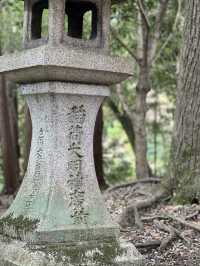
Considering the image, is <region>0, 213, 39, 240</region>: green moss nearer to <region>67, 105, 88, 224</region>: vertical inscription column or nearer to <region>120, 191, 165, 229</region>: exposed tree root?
<region>67, 105, 88, 224</region>: vertical inscription column

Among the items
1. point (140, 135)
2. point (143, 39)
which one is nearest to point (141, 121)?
point (140, 135)

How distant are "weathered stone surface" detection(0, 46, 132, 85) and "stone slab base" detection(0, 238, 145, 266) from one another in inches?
58.1

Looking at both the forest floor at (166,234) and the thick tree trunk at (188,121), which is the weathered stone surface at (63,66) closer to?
→ the forest floor at (166,234)

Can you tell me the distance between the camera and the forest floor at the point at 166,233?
18.9 feet

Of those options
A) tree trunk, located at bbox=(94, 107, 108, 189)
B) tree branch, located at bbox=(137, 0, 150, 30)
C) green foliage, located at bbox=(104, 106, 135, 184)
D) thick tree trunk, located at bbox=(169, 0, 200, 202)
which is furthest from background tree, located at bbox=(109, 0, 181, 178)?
green foliage, located at bbox=(104, 106, 135, 184)

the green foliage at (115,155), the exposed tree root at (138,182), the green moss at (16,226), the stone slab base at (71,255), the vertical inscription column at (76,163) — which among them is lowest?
the green foliage at (115,155)

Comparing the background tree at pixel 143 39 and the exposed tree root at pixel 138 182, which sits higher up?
the background tree at pixel 143 39

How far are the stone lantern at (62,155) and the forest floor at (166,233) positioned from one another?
0.88 meters

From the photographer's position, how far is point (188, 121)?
7.52m

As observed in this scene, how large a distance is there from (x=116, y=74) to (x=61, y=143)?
83 centimetres

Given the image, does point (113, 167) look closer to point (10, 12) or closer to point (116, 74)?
point (10, 12)

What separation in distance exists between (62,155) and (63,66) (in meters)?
0.82

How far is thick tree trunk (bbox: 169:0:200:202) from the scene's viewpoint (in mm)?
7441

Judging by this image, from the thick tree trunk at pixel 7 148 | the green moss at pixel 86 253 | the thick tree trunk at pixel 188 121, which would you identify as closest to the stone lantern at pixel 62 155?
the green moss at pixel 86 253
